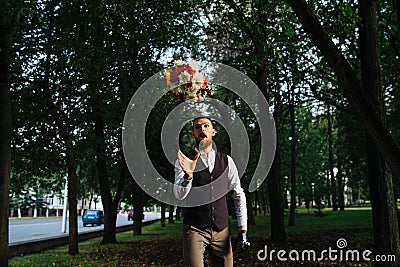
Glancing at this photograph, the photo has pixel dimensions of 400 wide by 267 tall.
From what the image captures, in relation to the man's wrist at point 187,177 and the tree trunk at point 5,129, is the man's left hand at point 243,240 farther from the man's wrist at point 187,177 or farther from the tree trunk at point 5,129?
the tree trunk at point 5,129

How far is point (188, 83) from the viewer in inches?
215

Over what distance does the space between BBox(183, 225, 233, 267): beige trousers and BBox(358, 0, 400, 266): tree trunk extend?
172 inches

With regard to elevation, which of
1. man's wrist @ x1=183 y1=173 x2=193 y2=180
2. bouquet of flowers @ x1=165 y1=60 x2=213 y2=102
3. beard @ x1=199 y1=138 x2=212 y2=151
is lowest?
man's wrist @ x1=183 y1=173 x2=193 y2=180

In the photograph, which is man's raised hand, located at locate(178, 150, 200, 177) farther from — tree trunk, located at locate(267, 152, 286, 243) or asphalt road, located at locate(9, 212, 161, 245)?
asphalt road, located at locate(9, 212, 161, 245)

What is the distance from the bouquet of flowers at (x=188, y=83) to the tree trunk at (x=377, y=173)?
3990mm

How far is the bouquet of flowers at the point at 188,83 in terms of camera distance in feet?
17.9

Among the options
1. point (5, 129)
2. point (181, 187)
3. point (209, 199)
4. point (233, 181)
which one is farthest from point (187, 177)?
point (5, 129)

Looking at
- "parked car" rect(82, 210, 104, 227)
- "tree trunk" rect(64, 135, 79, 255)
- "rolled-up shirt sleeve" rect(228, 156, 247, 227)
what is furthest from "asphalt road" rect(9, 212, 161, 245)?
"rolled-up shirt sleeve" rect(228, 156, 247, 227)

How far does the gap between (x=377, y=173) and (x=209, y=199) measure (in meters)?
4.82

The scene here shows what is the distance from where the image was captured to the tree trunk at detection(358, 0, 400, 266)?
8.31m

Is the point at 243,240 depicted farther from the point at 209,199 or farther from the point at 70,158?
the point at 70,158

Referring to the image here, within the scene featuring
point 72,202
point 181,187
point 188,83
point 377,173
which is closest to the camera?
point 181,187

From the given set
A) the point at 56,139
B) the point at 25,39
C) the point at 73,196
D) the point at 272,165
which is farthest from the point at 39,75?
the point at 272,165

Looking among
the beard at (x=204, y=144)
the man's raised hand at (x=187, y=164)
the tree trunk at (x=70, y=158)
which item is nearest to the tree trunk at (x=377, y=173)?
the beard at (x=204, y=144)
